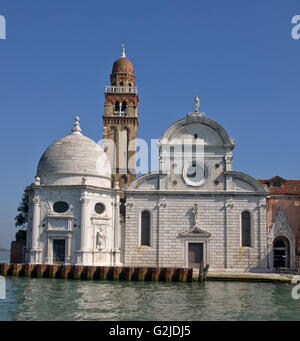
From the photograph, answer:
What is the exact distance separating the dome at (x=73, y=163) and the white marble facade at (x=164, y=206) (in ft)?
0.26

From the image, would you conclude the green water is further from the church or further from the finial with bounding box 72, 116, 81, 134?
the finial with bounding box 72, 116, 81, 134

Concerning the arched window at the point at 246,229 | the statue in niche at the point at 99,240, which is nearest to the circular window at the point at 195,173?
the arched window at the point at 246,229

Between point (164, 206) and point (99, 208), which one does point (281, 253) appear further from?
point (99, 208)

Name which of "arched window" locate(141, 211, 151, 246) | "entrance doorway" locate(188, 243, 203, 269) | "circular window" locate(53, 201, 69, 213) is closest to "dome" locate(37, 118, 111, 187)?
"circular window" locate(53, 201, 69, 213)

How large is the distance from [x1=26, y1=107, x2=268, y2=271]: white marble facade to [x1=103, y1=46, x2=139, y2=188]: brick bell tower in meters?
11.9

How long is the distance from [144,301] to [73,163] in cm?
1790

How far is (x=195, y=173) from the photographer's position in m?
40.4

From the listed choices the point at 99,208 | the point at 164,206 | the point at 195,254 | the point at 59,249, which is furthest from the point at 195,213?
the point at 59,249

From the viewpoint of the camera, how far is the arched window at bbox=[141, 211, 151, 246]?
131ft

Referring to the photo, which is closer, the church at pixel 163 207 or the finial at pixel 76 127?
the church at pixel 163 207

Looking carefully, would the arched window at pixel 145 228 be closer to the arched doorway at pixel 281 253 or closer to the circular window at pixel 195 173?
the circular window at pixel 195 173

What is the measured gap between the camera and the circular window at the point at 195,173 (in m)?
40.3

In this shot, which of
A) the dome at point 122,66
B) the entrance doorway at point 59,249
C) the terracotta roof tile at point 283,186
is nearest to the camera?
the entrance doorway at point 59,249

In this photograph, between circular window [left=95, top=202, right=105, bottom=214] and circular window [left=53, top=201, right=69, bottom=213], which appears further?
circular window [left=95, top=202, right=105, bottom=214]
